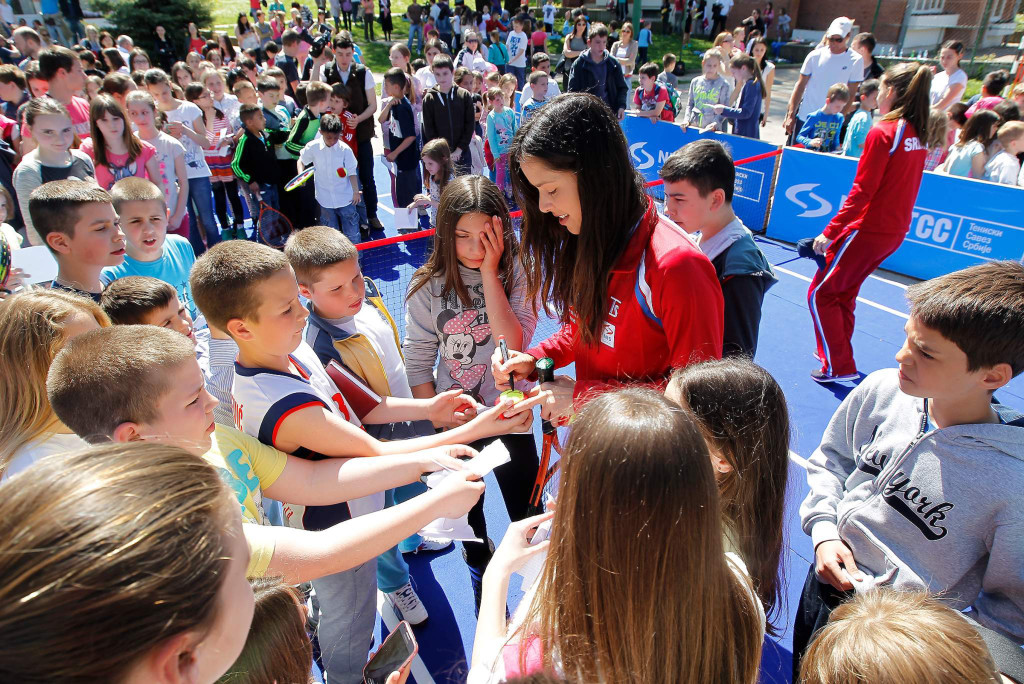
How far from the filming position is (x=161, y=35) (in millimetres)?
20250

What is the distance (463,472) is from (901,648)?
3.82 ft

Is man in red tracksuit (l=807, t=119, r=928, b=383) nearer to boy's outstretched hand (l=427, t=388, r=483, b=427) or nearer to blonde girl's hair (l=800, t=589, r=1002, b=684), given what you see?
boy's outstretched hand (l=427, t=388, r=483, b=427)

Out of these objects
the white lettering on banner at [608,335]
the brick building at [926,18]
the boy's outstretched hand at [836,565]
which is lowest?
the boy's outstretched hand at [836,565]

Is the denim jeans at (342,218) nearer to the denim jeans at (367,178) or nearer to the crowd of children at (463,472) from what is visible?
the denim jeans at (367,178)

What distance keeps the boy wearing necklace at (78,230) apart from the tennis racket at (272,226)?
4.18m

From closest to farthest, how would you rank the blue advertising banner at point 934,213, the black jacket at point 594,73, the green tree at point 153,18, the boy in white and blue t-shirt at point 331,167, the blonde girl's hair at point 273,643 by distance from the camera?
the blonde girl's hair at point 273,643, the blue advertising banner at point 934,213, the boy in white and blue t-shirt at point 331,167, the black jacket at point 594,73, the green tree at point 153,18

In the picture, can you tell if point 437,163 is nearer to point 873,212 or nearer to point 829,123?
point 873,212

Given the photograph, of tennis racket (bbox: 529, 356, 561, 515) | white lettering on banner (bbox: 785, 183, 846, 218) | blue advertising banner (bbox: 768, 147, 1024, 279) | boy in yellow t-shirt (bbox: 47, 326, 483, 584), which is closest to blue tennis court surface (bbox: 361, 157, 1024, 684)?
blue advertising banner (bbox: 768, 147, 1024, 279)

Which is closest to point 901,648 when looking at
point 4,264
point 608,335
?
point 608,335

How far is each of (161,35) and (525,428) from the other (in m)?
24.2

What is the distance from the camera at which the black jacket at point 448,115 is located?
798 centimetres

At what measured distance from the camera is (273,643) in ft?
4.72

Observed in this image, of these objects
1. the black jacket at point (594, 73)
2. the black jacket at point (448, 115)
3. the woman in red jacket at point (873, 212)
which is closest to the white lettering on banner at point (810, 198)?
the woman in red jacket at point (873, 212)

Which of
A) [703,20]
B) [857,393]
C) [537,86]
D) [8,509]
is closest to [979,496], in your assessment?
[857,393]
